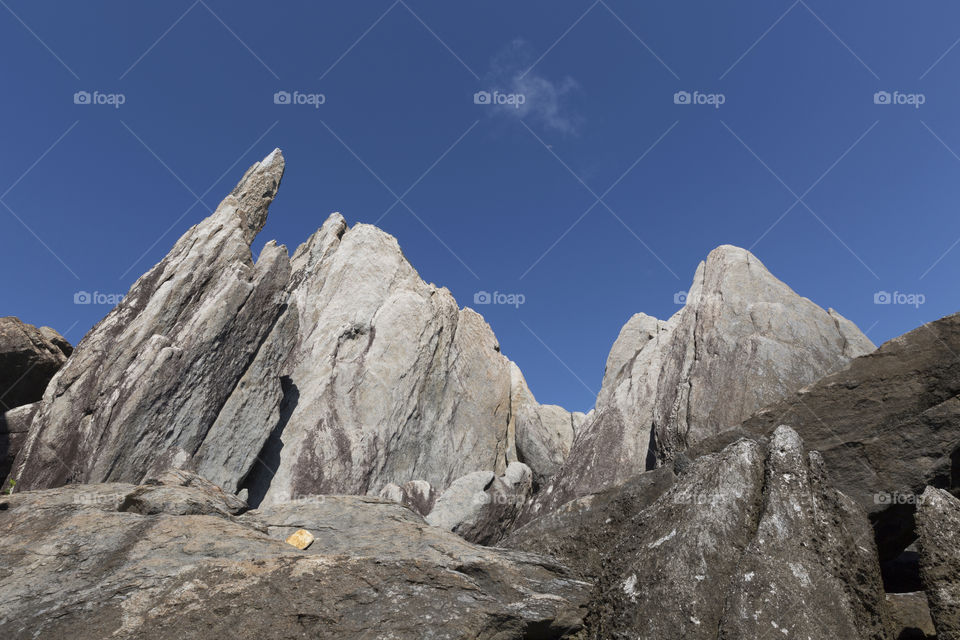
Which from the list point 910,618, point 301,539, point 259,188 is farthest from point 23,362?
point 910,618

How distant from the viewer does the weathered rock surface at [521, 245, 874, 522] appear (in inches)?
950

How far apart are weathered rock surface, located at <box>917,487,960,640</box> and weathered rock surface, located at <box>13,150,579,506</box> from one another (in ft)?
99.6

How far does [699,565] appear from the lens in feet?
25.4

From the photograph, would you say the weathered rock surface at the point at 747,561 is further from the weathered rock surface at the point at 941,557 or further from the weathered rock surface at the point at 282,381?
the weathered rock surface at the point at 282,381

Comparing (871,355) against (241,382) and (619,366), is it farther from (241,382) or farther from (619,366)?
(241,382)

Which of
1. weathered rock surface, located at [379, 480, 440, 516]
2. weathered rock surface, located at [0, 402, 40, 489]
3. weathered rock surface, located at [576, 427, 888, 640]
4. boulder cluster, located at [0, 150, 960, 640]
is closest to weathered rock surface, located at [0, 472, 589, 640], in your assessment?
boulder cluster, located at [0, 150, 960, 640]

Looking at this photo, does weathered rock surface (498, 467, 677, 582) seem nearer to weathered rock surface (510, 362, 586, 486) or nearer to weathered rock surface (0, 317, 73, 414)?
weathered rock surface (510, 362, 586, 486)

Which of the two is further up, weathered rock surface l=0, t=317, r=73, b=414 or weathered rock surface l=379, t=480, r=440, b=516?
weathered rock surface l=0, t=317, r=73, b=414

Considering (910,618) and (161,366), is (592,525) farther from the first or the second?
(161,366)

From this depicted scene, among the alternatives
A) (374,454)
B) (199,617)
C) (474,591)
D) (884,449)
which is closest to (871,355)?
(884,449)

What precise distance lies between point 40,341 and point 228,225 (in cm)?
1303

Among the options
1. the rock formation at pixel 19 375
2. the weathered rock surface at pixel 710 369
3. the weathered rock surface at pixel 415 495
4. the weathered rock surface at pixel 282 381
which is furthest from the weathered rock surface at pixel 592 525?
the rock formation at pixel 19 375

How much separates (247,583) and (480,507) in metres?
21.4

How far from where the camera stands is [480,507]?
93.4ft
